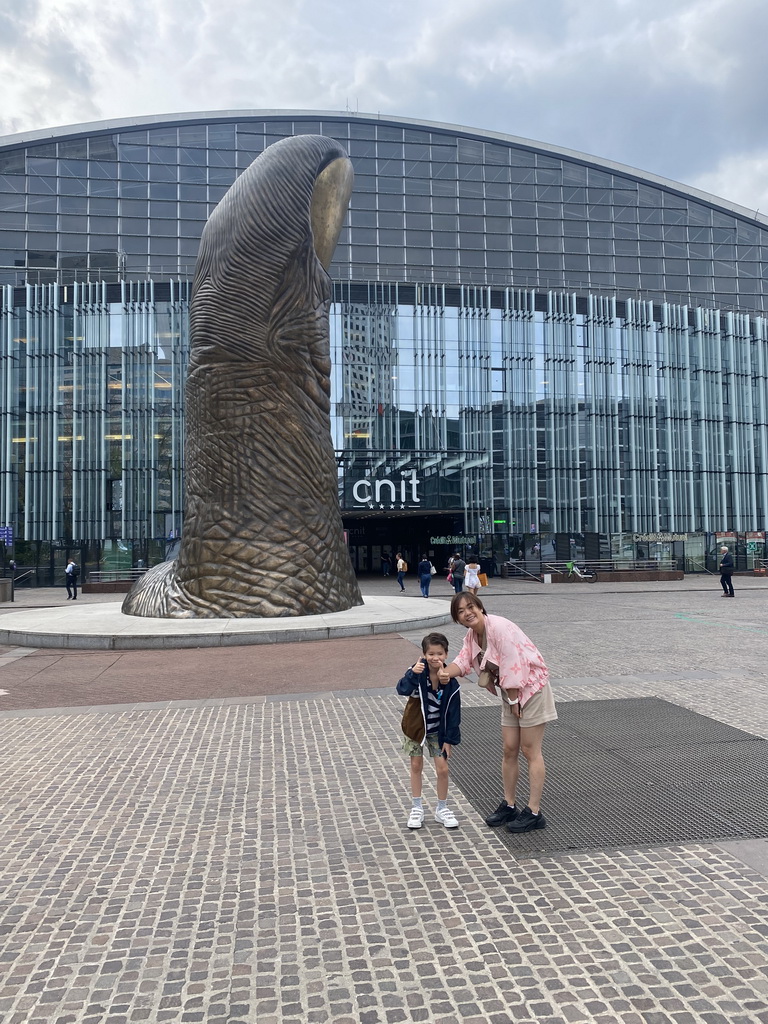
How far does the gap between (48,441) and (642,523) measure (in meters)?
34.1

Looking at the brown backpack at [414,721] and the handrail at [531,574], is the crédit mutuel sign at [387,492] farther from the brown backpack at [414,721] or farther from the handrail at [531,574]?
the brown backpack at [414,721]

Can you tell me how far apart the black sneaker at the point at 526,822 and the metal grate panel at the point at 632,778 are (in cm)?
4

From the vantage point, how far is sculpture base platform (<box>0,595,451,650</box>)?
11.8 meters

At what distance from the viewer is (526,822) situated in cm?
403

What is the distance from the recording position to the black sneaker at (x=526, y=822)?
4016 millimetres

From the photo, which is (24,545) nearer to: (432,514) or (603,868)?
(432,514)

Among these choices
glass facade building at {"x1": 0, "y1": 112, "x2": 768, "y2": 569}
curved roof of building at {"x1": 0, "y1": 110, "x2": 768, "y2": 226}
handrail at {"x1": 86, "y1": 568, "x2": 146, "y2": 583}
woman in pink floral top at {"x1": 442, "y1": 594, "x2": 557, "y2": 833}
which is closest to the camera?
woman in pink floral top at {"x1": 442, "y1": 594, "x2": 557, "y2": 833}

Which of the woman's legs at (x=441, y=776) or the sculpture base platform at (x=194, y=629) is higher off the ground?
the woman's legs at (x=441, y=776)

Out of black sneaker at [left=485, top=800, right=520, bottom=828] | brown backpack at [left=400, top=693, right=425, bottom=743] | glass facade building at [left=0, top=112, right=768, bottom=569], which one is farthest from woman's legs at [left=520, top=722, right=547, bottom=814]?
glass facade building at [left=0, top=112, right=768, bottom=569]

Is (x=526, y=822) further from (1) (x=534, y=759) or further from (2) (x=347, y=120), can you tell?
(2) (x=347, y=120)

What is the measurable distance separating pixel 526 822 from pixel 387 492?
35270 mm

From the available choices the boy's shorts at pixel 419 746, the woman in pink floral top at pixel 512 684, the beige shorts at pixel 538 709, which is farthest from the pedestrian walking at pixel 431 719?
the beige shorts at pixel 538 709

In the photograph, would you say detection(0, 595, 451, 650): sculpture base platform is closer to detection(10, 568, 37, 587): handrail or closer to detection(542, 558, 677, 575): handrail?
detection(10, 568, 37, 587): handrail

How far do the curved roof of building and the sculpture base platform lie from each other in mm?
41942
